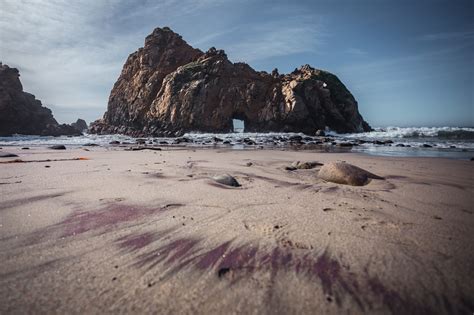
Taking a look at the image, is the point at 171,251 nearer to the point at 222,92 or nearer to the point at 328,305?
the point at 328,305

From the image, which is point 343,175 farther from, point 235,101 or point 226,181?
point 235,101

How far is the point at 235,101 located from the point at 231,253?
39.3 m

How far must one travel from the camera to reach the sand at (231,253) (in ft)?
4.17

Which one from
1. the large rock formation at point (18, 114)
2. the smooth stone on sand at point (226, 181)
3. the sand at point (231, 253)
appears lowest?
the sand at point (231, 253)

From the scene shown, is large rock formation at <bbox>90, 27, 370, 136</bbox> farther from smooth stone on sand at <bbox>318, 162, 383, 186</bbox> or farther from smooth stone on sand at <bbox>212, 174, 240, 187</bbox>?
smooth stone on sand at <bbox>212, 174, 240, 187</bbox>

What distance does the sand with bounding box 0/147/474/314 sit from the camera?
1270 mm

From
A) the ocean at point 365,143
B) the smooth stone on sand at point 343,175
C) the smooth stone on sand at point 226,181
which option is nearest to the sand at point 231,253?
the smooth stone on sand at point 226,181

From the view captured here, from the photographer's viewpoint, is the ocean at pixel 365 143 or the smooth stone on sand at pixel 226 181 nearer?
the smooth stone on sand at pixel 226 181

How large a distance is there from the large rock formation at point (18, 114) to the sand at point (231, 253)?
55.1 metres

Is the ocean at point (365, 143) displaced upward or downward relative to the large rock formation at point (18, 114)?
downward

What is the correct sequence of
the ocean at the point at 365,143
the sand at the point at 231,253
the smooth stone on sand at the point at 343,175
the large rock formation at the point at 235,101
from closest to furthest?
1. the sand at the point at 231,253
2. the smooth stone on sand at the point at 343,175
3. the ocean at the point at 365,143
4. the large rock formation at the point at 235,101

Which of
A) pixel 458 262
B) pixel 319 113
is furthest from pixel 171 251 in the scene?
pixel 319 113

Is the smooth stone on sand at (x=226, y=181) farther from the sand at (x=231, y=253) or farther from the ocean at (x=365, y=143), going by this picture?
the ocean at (x=365, y=143)

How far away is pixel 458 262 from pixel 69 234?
2877 mm
